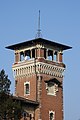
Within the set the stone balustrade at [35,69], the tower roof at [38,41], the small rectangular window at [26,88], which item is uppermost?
the tower roof at [38,41]

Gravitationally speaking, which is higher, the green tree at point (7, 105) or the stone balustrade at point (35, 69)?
the stone balustrade at point (35, 69)

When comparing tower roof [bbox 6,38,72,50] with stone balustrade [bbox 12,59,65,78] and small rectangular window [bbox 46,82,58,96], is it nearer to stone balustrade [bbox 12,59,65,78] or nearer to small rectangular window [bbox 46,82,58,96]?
stone balustrade [bbox 12,59,65,78]

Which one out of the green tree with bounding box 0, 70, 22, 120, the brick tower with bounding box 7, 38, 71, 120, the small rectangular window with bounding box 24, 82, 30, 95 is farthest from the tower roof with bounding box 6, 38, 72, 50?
the green tree with bounding box 0, 70, 22, 120

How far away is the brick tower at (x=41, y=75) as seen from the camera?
53750 mm

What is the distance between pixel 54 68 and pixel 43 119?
23.5 feet

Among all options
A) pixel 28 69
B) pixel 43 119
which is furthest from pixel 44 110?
pixel 28 69

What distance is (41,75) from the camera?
54.1 meters

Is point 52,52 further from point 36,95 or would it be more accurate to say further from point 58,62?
point 36,95

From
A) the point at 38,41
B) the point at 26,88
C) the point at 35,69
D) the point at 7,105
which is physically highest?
the point at 38,41

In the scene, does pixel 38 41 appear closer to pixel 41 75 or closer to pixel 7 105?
pixel 41 75

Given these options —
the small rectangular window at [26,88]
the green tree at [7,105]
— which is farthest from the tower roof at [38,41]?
the green tree at [7,105]

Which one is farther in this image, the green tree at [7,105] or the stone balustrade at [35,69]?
the stone balustrade at [35,69]

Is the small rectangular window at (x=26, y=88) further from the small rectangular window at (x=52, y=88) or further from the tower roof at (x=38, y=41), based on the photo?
the tower roof at (x=38, y=41)

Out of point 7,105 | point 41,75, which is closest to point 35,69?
point 41,75
